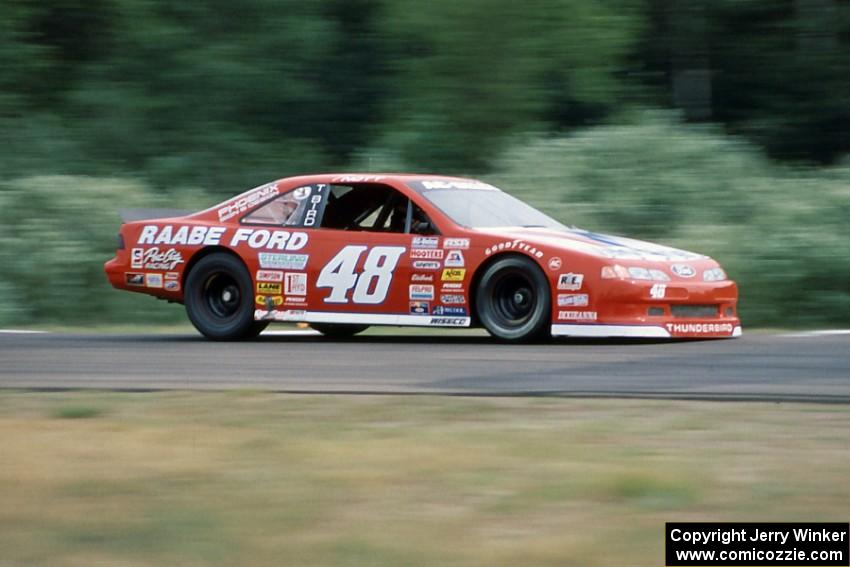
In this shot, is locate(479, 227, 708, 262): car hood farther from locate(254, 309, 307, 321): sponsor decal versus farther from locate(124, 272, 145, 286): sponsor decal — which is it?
locate(124, 272, 145, 286): sponsor decal

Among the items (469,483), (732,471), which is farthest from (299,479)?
(732,471)

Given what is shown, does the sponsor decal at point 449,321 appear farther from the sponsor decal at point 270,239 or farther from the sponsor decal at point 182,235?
the sponsor decal at point 182,235

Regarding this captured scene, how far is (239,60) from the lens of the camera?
2414 cm

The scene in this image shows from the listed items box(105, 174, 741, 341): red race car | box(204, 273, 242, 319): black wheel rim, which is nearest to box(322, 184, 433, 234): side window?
box(105, 174, 741, 341): red race car

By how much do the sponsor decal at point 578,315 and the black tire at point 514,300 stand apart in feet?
0.36

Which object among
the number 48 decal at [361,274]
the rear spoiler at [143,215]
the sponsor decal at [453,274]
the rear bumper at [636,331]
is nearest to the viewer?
the rear bumper at [636,331]

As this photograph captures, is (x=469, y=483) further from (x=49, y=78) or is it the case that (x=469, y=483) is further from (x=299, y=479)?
(x=49, y=78)

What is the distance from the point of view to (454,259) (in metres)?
10.7

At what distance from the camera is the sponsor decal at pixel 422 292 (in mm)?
10766

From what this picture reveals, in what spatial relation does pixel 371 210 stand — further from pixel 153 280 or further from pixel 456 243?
pixel 153 280

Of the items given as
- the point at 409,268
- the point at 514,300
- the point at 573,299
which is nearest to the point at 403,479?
the point at 573,299

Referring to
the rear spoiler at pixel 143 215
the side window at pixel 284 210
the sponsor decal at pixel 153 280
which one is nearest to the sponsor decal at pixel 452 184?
the side window at pixel 284 210

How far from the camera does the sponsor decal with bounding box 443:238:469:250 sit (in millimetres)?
10648

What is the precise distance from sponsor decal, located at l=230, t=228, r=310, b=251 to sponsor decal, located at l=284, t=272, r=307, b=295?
21cm
